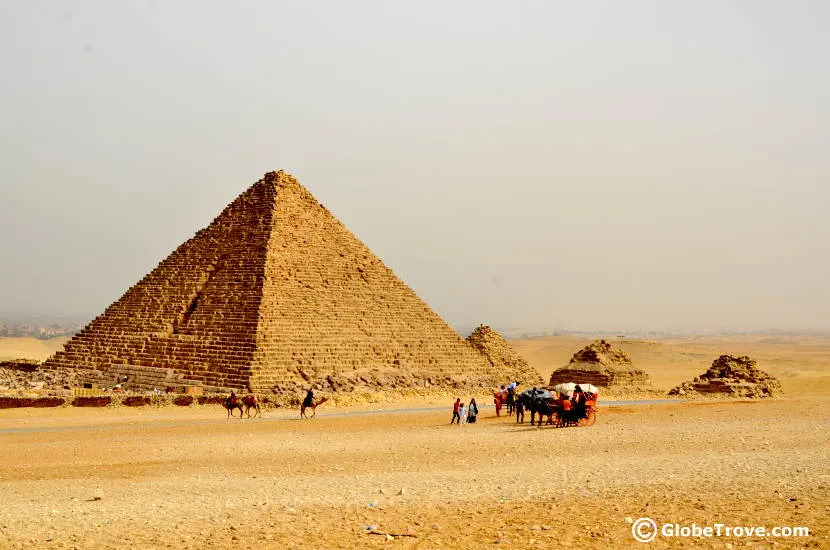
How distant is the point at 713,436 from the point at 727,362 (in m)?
23.6

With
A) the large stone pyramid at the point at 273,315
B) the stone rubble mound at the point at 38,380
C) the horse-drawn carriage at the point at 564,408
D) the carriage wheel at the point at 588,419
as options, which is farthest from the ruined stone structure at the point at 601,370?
the stone rubble mound at the point at 38,380

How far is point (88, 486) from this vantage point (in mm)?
11273

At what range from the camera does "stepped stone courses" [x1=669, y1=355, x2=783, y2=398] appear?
35156mm

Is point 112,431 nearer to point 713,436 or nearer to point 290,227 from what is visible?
point 713,436

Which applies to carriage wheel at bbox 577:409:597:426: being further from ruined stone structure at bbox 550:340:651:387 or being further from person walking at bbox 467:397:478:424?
ruined stone structure at bbox 550:340:651:387

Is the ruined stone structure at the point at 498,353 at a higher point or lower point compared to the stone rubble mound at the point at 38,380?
higher

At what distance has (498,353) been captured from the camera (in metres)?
49.3

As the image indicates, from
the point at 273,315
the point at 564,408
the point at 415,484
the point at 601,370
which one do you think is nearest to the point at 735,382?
the point at 601,370

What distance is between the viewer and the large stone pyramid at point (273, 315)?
105 feet

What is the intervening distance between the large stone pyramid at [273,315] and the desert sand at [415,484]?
38.4 feet

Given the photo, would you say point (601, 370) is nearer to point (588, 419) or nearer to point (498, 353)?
point (498, 353)

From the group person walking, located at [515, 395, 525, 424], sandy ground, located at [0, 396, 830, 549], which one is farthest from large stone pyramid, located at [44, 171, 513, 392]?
sandy ground, located at [0, 396, 830, 549]

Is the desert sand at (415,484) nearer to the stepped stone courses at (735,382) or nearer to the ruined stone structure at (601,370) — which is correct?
the stepped stone courses at (735,382)
